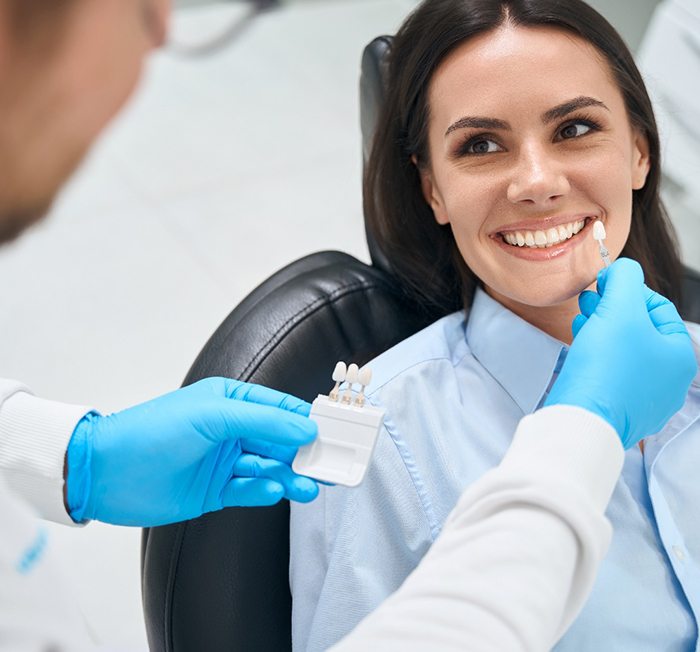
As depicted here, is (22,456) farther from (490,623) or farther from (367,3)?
(367,3)

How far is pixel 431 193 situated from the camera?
5.24 ft

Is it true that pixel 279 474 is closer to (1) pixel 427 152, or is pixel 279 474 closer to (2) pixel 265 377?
(2) pixel 265 377

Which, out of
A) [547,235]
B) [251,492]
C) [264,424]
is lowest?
[251,492]

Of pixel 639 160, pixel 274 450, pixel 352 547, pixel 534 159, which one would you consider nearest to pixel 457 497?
pixel 352 547

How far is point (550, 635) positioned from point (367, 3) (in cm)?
373

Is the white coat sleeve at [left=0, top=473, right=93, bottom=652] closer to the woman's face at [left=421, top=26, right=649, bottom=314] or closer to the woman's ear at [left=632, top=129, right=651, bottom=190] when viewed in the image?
the woman's face at [left=421, top=26, right=649, bottom=314]

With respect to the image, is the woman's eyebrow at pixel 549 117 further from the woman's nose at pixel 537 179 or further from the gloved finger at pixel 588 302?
the gloved finger at pixel 588 302

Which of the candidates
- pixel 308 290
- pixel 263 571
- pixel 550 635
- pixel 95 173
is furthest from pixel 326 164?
pixel 550 635

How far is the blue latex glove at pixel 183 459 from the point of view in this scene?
120 cm

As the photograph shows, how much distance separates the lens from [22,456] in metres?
1.20

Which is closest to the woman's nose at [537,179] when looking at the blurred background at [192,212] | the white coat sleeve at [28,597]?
the white coat sleeve at [28,597]

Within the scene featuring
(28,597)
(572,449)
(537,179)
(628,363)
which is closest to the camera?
(28,597)

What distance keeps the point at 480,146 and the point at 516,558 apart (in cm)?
73

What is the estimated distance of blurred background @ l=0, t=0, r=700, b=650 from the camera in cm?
256
